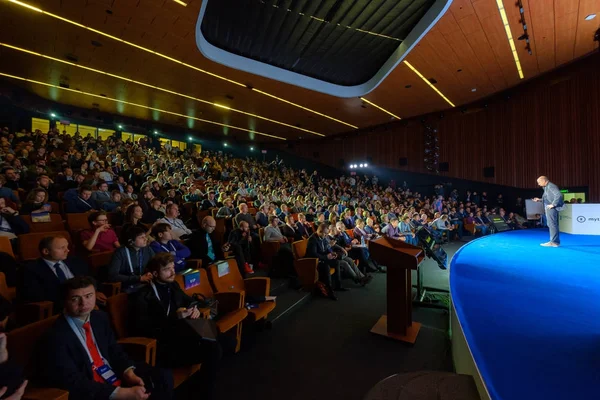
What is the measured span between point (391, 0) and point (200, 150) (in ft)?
38.2

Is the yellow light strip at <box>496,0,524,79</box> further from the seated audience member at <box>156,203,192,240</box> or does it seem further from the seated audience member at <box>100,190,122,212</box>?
the seated audience member at <box>100,190,122,212</box>

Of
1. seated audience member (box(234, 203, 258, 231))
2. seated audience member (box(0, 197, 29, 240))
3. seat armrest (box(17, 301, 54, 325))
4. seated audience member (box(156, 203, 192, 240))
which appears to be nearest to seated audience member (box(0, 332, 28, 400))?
seat armrest (box(17, 301, 54, 325))

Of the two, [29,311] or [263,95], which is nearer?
[29,311]

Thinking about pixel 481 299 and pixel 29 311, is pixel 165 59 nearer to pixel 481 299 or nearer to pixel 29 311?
pixel 29 311

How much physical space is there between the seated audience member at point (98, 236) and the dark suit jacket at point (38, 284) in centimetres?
81

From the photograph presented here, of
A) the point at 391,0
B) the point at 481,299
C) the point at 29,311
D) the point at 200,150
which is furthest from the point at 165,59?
the point at 200,150

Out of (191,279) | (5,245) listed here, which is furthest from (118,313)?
(5,245)

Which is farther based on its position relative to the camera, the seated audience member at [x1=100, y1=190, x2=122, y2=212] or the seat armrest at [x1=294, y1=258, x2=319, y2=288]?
the seated audience member at [x1=100, y1=190, x2=122, y2=212]

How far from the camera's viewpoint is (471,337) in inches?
66.4

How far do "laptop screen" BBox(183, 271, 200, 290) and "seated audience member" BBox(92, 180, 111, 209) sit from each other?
277 cm

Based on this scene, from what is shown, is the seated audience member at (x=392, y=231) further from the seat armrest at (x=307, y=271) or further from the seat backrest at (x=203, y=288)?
the seat backrest at (x=203, y=288)

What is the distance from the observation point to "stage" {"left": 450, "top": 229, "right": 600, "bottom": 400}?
1.32 m

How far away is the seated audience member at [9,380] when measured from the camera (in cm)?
101

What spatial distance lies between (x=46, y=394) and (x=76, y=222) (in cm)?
297
